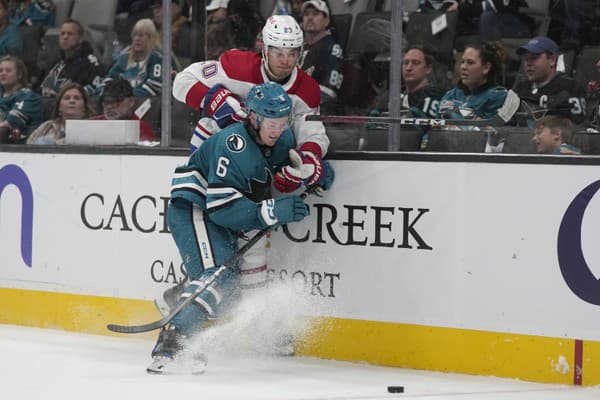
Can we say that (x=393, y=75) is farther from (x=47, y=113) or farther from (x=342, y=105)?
(x=47, y=113)

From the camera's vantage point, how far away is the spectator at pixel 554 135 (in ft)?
14.5

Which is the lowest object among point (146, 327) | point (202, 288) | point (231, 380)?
point (231, 380)

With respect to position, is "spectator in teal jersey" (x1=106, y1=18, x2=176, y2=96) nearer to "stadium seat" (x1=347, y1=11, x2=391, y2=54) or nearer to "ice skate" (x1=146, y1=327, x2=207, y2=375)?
"stadium seat" (x1=347, y1=11, x2=391, y2=54)

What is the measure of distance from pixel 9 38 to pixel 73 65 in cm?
56

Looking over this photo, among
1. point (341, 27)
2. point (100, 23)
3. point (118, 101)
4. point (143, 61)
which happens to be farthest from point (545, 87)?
point (100, 23)

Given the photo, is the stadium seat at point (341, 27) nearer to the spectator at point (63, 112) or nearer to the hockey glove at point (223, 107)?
the hockey glove at point (223, 107)

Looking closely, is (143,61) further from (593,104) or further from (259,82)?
(593,104)

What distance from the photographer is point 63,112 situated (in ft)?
18.6

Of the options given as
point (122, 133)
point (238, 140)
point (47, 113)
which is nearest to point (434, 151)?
point (238, 140)

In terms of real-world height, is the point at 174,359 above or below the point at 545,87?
below

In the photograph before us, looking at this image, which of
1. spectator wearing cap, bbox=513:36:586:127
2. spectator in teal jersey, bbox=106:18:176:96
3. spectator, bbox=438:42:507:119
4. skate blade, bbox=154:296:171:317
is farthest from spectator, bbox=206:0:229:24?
spectator wearing cap, bbox=513:36:586:127

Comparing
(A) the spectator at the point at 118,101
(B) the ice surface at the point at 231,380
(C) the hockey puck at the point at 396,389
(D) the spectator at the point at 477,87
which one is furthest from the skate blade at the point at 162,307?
(D) the spectator at the point at 477,87

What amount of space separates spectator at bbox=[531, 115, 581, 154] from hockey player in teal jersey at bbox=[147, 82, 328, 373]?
920mm

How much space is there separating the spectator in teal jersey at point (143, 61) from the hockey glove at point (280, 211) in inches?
40.6
